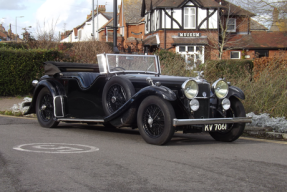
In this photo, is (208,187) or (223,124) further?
(223,124)

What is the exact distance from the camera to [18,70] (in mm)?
14500

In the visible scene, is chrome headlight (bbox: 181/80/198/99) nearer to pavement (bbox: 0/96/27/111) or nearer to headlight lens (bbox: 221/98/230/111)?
headlight lens (bbox: 221/98/230/111)

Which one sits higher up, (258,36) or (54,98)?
(258,36)

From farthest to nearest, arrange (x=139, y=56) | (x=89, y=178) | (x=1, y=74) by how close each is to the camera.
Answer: (x=1, y=74), (x=139, y=56), (x=89, y=178)

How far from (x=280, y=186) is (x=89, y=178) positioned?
1980 millimetres

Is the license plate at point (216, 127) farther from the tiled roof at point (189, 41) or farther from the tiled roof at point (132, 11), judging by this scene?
the tiled roof at point (132, 11)

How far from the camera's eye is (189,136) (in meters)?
7.55

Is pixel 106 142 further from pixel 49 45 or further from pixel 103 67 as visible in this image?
pixel 49 45

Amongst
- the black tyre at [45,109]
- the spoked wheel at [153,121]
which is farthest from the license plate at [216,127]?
the black tyre at [45,109]

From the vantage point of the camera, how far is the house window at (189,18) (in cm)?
3472

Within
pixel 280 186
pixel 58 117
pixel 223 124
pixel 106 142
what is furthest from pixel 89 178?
pixel 58 117

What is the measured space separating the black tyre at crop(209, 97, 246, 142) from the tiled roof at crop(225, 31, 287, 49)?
1166 inches

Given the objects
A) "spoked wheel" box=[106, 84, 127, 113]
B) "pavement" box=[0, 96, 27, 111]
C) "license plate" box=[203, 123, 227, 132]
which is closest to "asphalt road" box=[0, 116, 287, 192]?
"license plate" box=[203, 123, 227, 132]

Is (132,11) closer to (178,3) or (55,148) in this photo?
(178,3)
